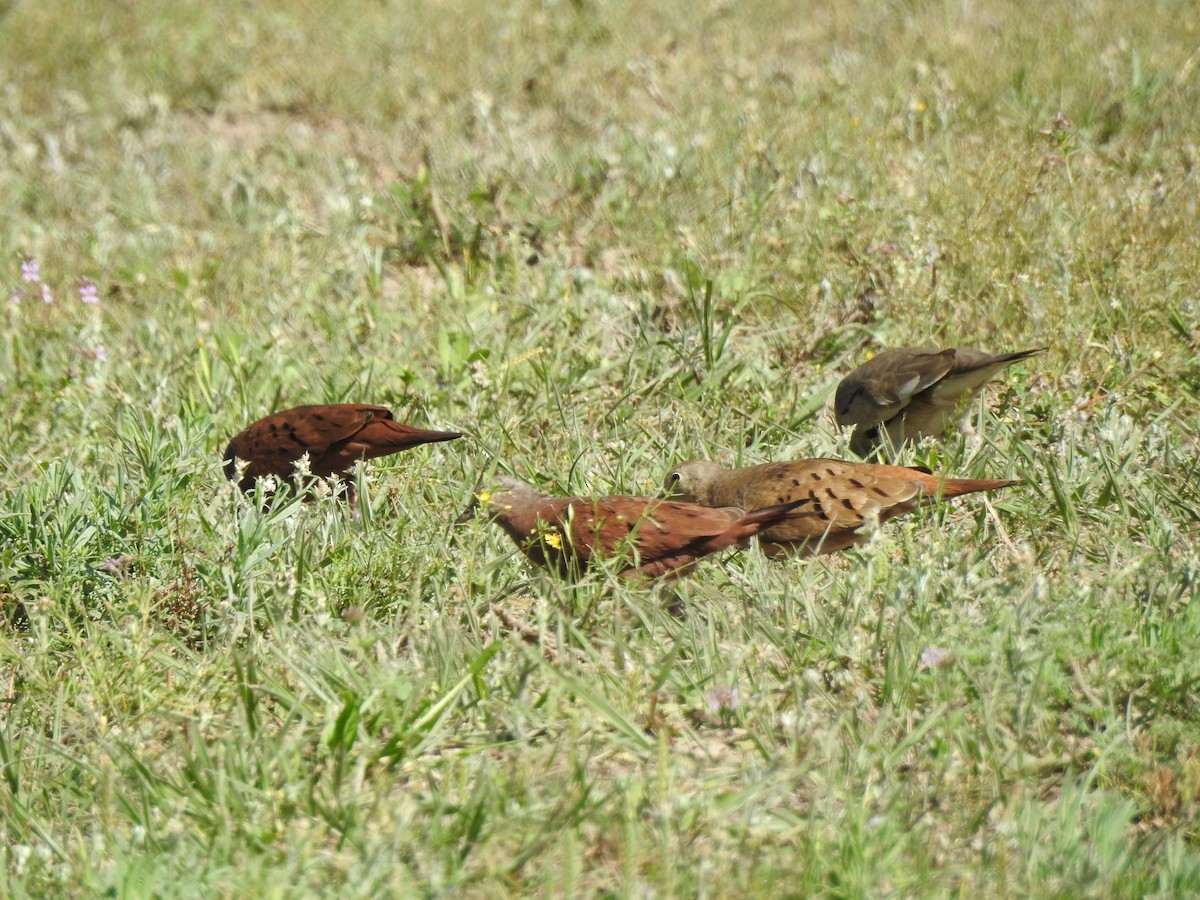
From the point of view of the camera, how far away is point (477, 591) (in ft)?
14.7

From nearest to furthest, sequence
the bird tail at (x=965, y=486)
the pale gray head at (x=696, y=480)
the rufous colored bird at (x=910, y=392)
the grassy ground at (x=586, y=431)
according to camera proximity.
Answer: the grassy ground at (x=586, y=431)
the bird tail at (x=965, y=486)
the pale gray head at (x=696, y=480)
the rufous colored bird at (x=910, y=392)

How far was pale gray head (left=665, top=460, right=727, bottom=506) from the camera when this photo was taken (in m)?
4.95

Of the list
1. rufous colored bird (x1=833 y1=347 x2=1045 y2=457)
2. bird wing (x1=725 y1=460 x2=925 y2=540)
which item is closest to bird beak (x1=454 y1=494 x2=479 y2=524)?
bird wing (x1=725 y1=460 x2=925 y2=540)

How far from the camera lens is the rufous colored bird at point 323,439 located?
5.16 meters

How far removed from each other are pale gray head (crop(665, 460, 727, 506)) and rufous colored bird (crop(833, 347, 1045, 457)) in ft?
2.17

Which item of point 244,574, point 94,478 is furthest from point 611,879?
point 94,478

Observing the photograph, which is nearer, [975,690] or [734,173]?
[975,690]

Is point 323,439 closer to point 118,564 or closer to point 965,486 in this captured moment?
point 118,564

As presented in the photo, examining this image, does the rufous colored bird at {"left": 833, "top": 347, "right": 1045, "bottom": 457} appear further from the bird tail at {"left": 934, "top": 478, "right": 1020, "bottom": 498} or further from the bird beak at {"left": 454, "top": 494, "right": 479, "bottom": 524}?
the bird beak at {"left": 454, "top": 494, "right": 479, "bottom": 524}

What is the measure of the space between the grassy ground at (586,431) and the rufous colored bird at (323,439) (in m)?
0.17

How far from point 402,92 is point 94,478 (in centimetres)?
512

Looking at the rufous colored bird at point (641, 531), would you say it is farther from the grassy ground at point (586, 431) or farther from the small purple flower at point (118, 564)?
the small purple flower at point (118, 564)

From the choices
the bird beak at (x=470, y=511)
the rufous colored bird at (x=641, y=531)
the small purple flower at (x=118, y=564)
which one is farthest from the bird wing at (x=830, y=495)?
the small purple flower at (x=118, y=564)

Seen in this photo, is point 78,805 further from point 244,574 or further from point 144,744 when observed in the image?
point 244,574
